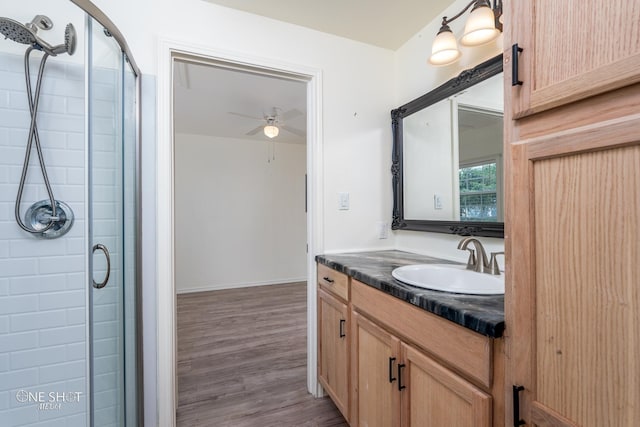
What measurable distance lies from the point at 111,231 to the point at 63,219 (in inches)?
9.8

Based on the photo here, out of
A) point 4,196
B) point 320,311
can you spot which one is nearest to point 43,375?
point 4,196

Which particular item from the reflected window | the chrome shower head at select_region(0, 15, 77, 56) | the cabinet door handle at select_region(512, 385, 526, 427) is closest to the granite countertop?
the cabinet door handle at select_region(512, 385, 526, 427)

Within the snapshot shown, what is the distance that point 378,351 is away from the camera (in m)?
1.20

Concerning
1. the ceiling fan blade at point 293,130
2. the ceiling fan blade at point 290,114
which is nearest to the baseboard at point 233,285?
the ceiling fan blade at point 293,130

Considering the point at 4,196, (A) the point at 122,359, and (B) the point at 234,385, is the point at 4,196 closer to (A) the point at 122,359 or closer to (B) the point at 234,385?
(A) the point at 122,359

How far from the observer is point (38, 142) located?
1.30m

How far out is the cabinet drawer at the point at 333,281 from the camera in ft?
4.81

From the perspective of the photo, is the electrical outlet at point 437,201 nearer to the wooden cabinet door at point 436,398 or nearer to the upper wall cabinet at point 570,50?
the wooden cabinet door at point 436,398

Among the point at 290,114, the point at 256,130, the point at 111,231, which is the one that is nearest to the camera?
the point at 111,231

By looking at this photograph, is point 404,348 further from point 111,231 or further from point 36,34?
point 36,34

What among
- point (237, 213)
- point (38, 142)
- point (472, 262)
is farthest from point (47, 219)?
point (237, 213)

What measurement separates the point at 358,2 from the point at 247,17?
0.67 metres

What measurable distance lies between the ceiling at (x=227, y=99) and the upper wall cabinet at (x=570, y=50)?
1.52 m

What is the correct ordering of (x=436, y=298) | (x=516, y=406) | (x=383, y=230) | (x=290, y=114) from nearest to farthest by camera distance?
(x=516, y=406), (x=436, y=298), (x=383, y=230), (x=290, y=114)
